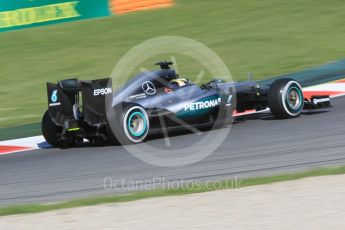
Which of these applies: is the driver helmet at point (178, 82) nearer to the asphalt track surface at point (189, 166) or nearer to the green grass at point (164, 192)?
the asphalt track surface at point (189, 166)

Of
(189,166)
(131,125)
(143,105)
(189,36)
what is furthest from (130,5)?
(189,166)

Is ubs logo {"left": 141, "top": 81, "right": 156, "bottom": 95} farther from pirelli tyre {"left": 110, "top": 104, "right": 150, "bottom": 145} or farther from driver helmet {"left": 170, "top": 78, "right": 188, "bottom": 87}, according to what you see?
pirelli tyre {"left": 110, "top": 104, "right": 150, "bottom": 145}

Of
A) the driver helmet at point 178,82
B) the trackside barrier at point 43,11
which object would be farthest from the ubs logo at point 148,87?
the trackside barrier at point 43,11

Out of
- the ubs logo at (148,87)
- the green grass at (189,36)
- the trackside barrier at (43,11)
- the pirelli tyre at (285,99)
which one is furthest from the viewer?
the trackside barrier at (43,11)

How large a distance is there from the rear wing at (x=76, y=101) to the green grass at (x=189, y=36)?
281 cm

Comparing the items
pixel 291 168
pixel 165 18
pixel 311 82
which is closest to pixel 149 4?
pixel 165 18

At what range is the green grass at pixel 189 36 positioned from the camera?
15.0 m

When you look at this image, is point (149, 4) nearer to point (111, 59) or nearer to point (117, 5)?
point (117, 5)

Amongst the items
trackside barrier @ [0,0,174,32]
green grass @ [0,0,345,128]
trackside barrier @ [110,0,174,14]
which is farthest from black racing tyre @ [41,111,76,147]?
trackside barrier @ [110,0,174,14]

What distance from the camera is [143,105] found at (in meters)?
9.87

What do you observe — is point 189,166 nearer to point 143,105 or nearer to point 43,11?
point 143,105

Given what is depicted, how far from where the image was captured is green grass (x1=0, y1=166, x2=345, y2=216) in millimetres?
6477

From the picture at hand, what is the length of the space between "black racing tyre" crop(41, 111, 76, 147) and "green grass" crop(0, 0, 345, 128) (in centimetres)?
252

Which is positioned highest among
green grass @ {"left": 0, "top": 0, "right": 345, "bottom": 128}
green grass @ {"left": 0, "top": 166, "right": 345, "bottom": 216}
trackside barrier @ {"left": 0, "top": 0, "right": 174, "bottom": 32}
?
trackside barrier @ {"left": 0, "top": 0, "right": 174, "bottom": 32}
